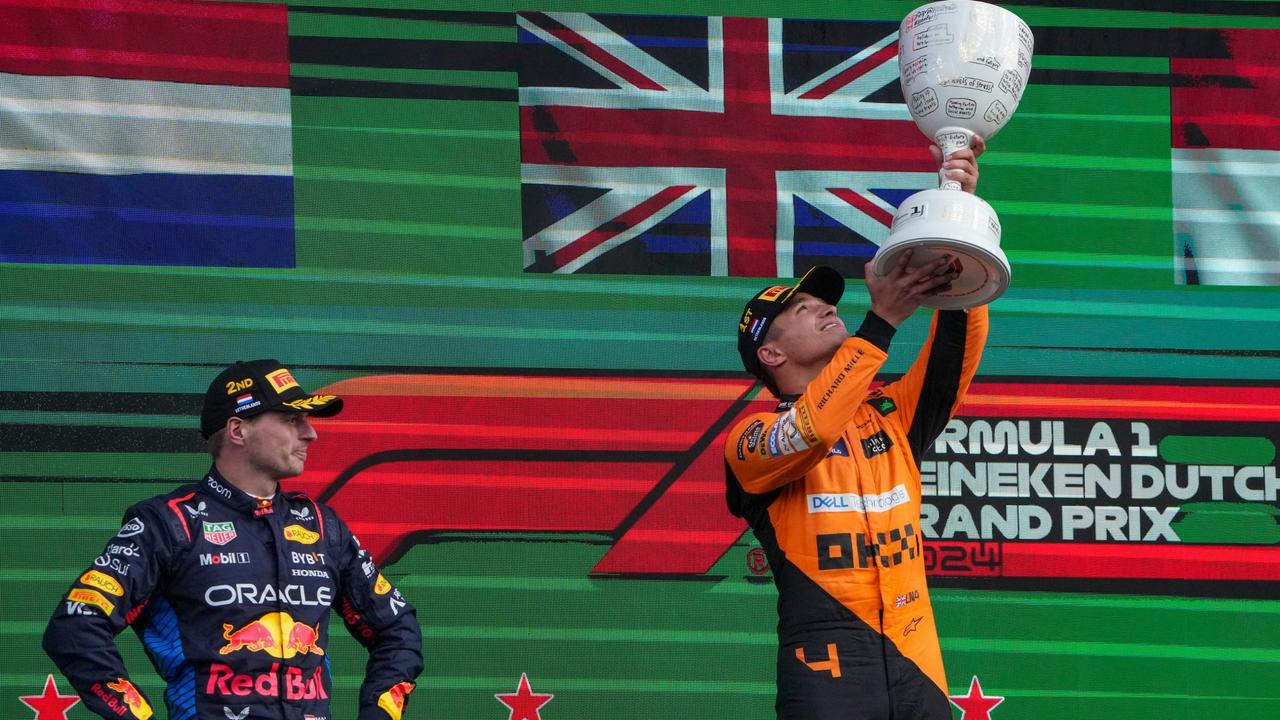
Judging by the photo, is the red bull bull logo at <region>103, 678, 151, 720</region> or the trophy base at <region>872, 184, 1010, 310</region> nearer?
the trophy base at <region>872, 184, 1010, 310</region>

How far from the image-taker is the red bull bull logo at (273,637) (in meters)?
2.60

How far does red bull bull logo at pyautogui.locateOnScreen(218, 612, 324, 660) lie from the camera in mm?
2598

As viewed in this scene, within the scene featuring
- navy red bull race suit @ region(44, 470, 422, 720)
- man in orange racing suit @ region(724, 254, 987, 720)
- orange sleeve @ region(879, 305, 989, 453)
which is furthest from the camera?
orange sleeve @ region(879, 305, 989, 453)

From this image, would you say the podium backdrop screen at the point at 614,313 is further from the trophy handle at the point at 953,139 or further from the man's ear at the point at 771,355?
the trophy handle at the point at 953,139

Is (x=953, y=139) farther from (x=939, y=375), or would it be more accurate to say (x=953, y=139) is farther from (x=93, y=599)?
(x=93, y=599)

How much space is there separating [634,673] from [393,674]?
2.89 feet

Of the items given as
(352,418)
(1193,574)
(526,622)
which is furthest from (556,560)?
(1193,574)

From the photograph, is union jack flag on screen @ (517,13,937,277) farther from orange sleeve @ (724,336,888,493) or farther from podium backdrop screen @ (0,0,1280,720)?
orange sleeve @ (724,336,888,493)

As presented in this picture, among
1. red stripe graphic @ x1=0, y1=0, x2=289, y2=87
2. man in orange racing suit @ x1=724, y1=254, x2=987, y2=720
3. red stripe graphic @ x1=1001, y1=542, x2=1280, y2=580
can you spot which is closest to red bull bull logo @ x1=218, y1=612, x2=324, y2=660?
man in orange racing suit @ x1=724, y1=254, x2=987, y2=720

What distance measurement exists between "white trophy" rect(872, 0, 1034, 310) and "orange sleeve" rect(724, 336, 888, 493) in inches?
6.1

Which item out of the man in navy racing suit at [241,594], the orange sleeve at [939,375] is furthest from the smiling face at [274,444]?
the orange sleeve at [939,375]

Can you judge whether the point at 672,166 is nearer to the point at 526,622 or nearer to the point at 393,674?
the point at 526,622

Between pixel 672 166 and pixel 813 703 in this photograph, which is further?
pixel 672 166

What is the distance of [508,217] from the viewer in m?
3.61
